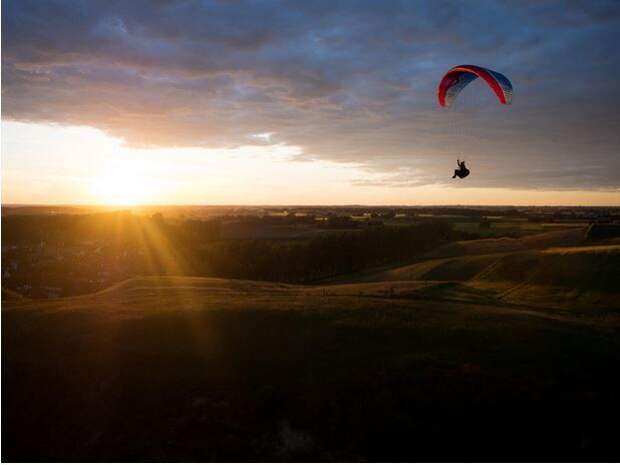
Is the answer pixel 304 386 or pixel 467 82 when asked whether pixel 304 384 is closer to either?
pixel 304 386

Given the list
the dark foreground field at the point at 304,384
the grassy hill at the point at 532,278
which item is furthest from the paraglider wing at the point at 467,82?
the grassy hill at the point at 532,278

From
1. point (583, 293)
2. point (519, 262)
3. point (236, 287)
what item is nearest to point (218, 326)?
point (236, 287)

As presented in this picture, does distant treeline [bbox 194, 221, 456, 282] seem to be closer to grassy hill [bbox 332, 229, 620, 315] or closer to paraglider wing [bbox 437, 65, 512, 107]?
grassy hill [bbox 332, 229, 620, 315]

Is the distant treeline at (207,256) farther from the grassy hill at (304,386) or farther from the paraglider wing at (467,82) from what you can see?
the grassy hill at (304,386)

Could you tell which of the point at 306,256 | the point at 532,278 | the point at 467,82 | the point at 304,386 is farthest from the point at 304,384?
the point at 306,256

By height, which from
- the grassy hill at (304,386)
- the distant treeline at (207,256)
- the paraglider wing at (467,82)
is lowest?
the distant treeline at (207,256)

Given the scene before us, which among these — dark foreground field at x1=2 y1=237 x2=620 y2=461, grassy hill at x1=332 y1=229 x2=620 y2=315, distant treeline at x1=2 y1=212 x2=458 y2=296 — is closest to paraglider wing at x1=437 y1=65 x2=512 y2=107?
dark foreground field at x1=2 y1=237 x2=620 y2=461
